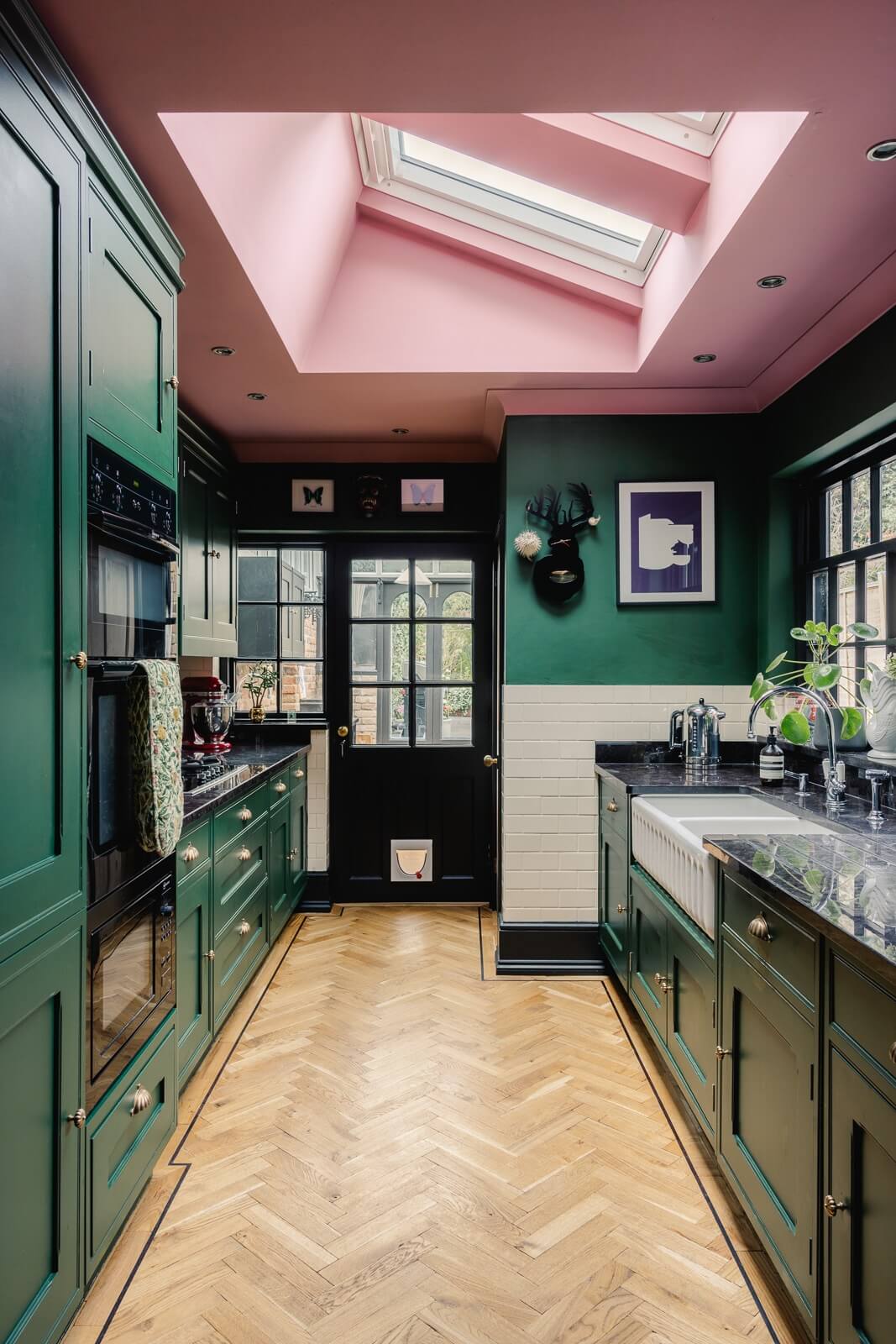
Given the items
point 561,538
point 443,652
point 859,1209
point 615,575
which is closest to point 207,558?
point 443,652

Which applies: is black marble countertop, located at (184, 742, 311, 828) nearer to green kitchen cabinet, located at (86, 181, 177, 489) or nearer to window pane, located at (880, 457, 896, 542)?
green kitchen cabinet, located at (86, 181, 177, 489)

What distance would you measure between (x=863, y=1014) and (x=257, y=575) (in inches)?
151

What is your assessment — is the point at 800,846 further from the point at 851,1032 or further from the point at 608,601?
the point at 608,601

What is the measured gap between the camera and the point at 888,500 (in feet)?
9.02

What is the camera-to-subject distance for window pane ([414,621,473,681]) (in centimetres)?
445

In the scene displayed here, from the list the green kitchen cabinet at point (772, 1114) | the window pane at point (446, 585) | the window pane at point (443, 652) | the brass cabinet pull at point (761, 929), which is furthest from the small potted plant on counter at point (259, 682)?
the brass cabinet pull at point (761, 929)

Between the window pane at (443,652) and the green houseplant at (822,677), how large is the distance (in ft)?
5.58

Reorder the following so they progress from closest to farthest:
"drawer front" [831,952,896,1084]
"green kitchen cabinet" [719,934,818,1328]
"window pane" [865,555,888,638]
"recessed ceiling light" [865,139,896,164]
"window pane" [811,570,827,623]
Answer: "drawer front" [831,952,896,1084], "green kitchen cabinet" [719,934,818,1328], "recessed ceiling light" [865,139,896,164], "window pane" [865,555,888,638], "window pane" [811,570,827,623]

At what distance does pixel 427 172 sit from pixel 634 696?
7.48 ft

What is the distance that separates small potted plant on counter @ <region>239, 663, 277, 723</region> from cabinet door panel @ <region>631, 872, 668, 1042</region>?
2.42 metres

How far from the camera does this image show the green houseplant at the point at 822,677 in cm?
251

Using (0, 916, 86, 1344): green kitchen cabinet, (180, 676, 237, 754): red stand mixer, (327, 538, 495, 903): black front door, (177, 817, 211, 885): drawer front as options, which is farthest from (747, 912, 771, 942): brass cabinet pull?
(327, 538, 495, 903): black front door

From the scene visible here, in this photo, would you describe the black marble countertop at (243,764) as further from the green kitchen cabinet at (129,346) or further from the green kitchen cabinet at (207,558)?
the green kitchen cabinet at (129,346)

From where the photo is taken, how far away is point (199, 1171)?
2090 millimetres
